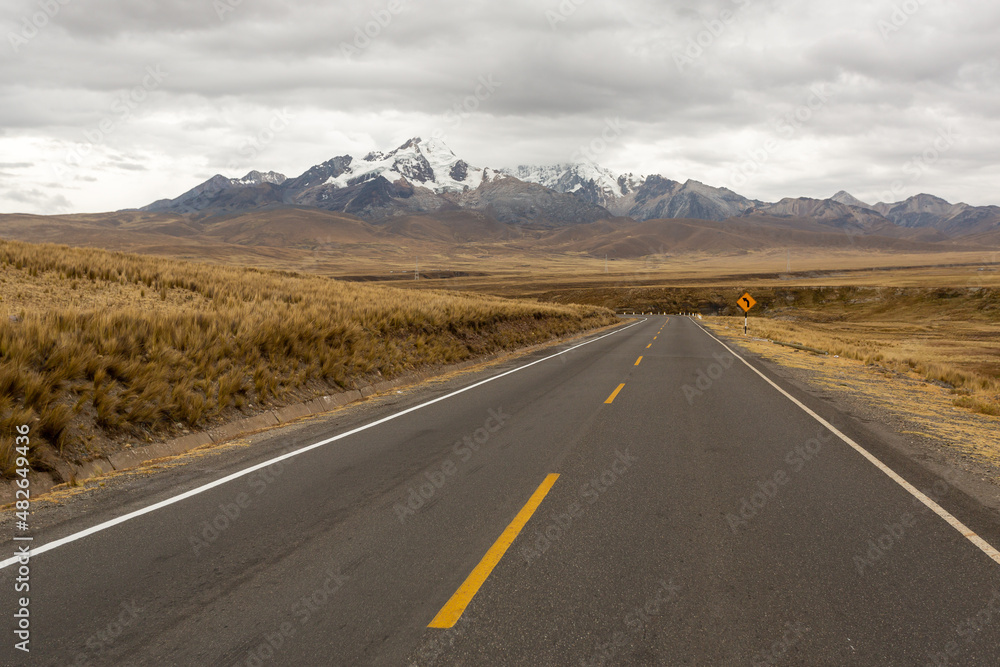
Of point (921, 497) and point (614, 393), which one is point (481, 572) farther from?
point (614, 393)

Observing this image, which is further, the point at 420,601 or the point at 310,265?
the point at 310,265

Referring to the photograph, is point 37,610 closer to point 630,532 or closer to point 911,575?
point 630,532

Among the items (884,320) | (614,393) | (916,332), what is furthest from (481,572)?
(884,320)

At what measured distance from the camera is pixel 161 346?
974 cm

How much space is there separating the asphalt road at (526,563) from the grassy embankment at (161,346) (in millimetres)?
1668

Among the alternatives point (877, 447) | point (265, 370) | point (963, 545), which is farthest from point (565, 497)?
point (265, 370)

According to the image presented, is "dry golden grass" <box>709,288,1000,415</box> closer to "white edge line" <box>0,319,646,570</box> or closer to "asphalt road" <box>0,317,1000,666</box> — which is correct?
"asphalt road" <box>0,317,1000,666</box>

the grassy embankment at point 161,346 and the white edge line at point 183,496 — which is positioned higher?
the grassy embankment at point 161,346

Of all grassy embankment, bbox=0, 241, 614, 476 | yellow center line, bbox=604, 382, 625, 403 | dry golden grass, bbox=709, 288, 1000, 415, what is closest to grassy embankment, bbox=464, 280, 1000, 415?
dry golden grass, bbox=709, 288, 1000, 415

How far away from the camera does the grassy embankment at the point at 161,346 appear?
7.47m

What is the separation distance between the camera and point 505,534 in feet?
16.3

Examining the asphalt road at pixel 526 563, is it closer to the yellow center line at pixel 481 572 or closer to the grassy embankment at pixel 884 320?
the yellow center line at pixel 481 572

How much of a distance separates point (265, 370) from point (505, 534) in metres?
7.55

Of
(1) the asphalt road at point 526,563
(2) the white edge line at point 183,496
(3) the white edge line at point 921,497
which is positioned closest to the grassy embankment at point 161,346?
(1) the asphalt road at point 526,563
